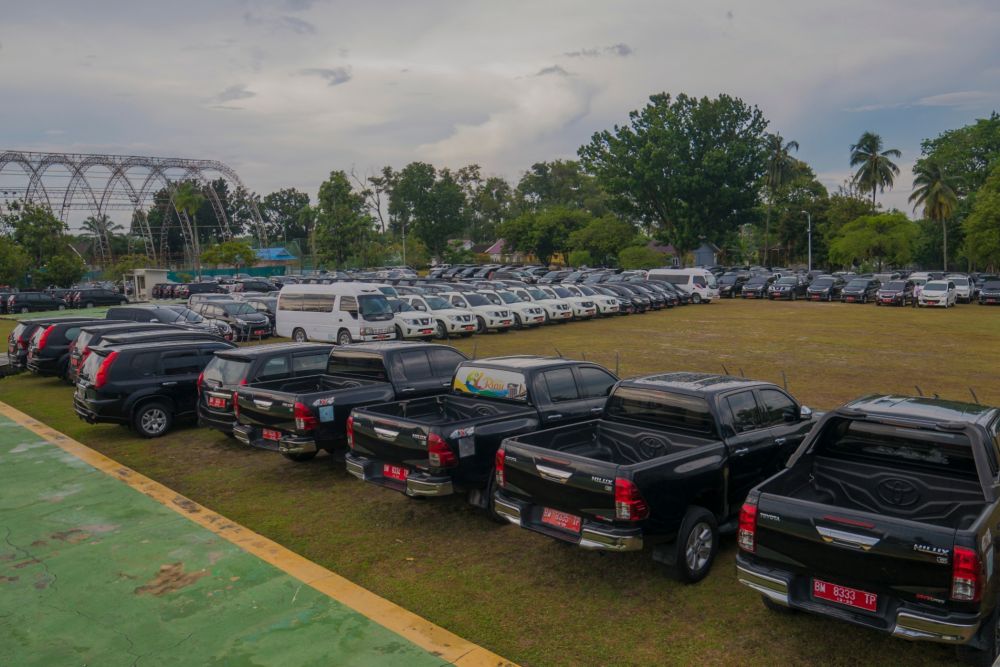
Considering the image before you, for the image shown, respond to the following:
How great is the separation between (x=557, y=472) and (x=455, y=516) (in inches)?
95.3

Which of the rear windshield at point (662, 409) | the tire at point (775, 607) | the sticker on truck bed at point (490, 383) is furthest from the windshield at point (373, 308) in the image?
the tire at point (775, 607)

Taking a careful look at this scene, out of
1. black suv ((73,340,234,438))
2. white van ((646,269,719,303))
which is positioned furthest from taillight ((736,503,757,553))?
white van ((646,269,719,303))

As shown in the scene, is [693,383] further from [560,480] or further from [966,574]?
[966,574]

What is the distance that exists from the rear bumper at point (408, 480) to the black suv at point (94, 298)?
44.6 meters

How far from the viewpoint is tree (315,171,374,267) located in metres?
76.9

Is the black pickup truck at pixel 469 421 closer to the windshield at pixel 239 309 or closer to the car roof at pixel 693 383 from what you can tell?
the car roof at pixel 693 383

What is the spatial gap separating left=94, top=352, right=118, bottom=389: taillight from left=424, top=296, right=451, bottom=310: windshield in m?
15.3

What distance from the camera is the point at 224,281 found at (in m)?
54.6

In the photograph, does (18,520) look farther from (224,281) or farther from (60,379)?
(224,281)

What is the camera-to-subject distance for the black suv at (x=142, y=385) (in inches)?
469

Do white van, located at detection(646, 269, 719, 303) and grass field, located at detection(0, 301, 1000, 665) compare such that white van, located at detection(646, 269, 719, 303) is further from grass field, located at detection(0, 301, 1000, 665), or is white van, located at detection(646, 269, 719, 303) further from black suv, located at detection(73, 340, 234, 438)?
black suv, located at detection(73, 340, 234, 438)

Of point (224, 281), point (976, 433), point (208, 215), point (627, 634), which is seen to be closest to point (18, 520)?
point (627, 634)

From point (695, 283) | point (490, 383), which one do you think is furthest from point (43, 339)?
point (695, 283)

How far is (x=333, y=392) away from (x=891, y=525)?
679 cm
